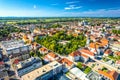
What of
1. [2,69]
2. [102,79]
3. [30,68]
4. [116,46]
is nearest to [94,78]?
[102,79]

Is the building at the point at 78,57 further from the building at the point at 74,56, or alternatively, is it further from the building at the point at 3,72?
the building at the point at 3,72

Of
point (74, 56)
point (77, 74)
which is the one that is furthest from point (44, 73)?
point (74, 56)

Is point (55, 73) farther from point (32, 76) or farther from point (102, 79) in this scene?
point (102, 79)

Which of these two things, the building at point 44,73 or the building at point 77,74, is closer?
the building at point 44,73

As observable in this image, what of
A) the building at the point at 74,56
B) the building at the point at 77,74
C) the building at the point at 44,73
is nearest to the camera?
the building at the point at 44,73

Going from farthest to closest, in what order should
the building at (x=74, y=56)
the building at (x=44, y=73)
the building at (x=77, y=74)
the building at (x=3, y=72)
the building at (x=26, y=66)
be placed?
1. the building at (x=74, y=56)
2. the building at (x=3, y=72)
3. the building at (x=26, y=66)
4. the building at (x=77, y=74)
5. the building at (x=44, y=73)

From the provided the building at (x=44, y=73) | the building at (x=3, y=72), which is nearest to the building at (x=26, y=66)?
the building at (x=3, y=72)

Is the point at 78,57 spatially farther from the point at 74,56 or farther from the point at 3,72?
the point at 3,72

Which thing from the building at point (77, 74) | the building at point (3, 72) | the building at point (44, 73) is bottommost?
the building at point (3, 72)
